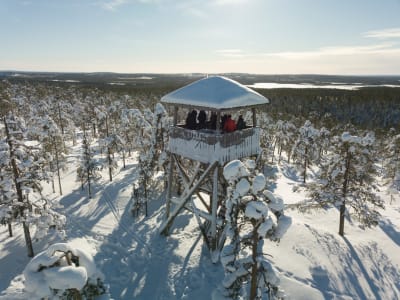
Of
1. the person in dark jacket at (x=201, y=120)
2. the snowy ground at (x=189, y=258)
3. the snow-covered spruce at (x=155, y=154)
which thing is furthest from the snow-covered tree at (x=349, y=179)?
the snow-covered spruce at (x=155, y=154)

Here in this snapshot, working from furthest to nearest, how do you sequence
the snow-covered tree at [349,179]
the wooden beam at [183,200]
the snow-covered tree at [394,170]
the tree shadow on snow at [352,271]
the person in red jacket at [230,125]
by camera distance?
the snow-covered tree at [394,170], the snow-covered tree at [349,179], the person in red jacket at [230,125], the wooden beam at [183,200], the tree shadow on snow at [352,271]

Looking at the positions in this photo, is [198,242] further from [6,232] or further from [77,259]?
[6,232]

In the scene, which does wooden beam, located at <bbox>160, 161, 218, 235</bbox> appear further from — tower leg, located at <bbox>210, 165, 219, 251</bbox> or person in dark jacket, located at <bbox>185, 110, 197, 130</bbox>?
person in dark jacket, located at <bbox>185, 110, 197, 130</bbox>

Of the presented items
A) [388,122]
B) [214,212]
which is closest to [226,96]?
[214,212]

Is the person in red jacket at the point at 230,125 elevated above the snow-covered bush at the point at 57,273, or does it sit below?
above

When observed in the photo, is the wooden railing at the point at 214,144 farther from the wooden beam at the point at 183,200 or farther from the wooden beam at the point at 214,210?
the wooden beam at the point at 214,210

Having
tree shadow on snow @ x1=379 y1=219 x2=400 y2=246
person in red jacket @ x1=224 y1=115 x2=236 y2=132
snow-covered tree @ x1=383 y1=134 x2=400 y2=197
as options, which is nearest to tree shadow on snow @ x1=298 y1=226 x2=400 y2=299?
tree shadow on snow @ x1=379 y1=219 x2=400 y2=246

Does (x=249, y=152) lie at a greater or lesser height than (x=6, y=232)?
greater
